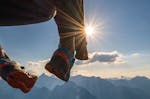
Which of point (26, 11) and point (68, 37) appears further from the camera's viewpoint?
point (68, 37)

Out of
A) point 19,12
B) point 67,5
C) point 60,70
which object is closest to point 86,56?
point 60,70

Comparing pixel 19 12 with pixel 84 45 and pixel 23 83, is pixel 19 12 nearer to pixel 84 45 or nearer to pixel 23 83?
pixel 23 83

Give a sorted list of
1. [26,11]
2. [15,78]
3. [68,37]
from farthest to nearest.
Answer: [68,37], [15,78], [26,11]

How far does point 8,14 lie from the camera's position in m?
2.10

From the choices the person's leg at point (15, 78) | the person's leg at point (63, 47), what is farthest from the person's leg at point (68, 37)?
the person's leg at point (15, 78)

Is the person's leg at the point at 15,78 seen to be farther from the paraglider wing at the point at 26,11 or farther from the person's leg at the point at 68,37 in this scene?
the paraglider wing at the point at 26,11

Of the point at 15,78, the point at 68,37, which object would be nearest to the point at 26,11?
the point at 15,78

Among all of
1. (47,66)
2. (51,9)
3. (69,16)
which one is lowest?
(47,66)

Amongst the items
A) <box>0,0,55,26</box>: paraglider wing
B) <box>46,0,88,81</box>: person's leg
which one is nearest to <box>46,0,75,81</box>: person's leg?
<box>46,0,88,81</box>: person's leg

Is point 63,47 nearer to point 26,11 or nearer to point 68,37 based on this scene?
point 68,37

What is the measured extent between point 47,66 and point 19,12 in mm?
753

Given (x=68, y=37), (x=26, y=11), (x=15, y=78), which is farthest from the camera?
(x=68, y=37)

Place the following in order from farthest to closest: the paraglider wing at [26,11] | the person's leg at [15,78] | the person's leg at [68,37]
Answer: the person's leg at [68,37]
the person's leg at [15,78]
the paraglider wing at [26,11]

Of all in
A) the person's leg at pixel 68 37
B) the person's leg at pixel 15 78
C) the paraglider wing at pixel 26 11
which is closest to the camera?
the paraglider wing at pixel 26 11
